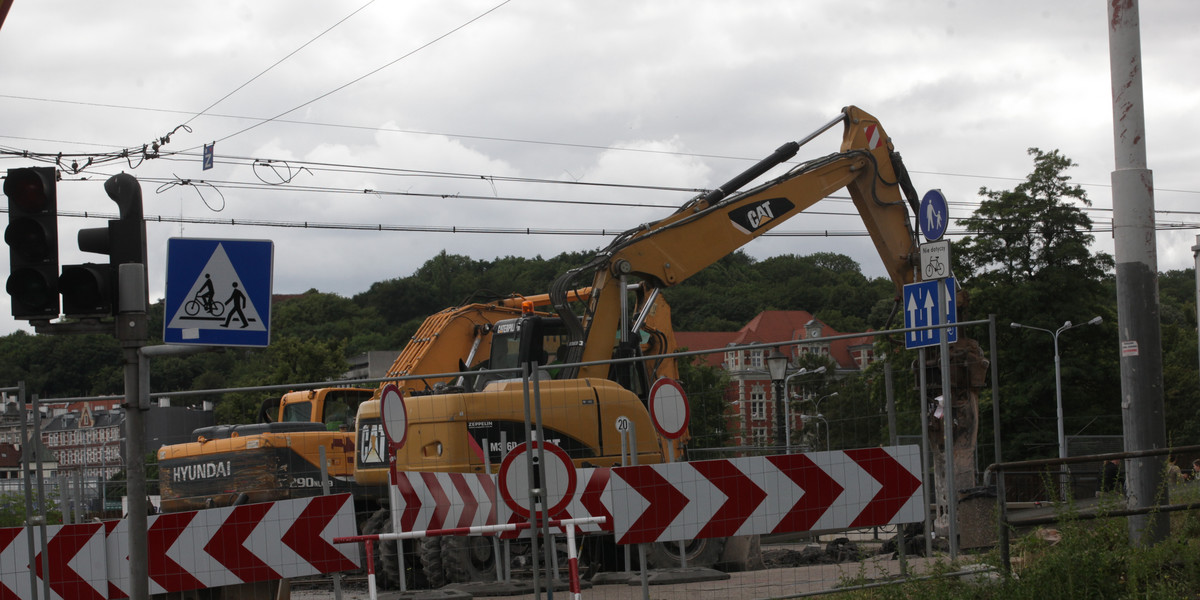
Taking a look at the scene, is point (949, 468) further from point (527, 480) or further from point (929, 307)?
point (527, 480)

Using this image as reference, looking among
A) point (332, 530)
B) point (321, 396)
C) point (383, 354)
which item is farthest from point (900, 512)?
point (383, 354)

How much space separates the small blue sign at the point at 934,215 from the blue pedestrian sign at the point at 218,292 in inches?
265

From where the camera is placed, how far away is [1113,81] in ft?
29.3

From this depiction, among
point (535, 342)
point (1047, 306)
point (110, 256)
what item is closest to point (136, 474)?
point (110, 256)

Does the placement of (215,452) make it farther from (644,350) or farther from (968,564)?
(968,564)

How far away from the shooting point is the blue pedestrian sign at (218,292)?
23.9ft

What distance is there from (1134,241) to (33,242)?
769 centimetres

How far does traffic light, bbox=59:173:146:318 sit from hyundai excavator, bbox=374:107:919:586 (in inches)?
104

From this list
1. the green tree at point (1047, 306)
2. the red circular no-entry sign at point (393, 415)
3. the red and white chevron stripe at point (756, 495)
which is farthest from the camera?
the green tree at point (1047, 306)

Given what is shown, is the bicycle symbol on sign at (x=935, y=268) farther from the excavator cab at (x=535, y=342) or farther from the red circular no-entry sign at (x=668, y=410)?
the excavator cab at (x=535, y=342)

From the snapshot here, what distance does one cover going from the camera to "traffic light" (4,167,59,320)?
702 centimetres

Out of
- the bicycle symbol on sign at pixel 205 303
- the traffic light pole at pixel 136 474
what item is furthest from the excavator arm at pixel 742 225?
the traffic light pole at pixel 136 474

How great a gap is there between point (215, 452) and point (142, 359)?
19.0ft

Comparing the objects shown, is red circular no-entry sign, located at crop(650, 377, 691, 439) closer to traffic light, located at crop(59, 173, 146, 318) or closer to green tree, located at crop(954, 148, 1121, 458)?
traffic light, located at crop(59, 173, 146, 318)
